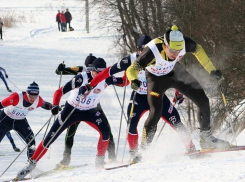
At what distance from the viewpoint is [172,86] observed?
241 inches

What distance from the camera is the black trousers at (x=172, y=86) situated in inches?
235

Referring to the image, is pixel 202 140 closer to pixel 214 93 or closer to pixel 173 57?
pixel 173 57

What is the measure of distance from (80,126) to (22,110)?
183 inches

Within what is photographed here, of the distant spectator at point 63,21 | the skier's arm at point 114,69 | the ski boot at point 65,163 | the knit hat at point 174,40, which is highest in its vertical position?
the distant spectator at point 63,21

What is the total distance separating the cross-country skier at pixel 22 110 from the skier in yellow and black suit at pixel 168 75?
96.9 inches

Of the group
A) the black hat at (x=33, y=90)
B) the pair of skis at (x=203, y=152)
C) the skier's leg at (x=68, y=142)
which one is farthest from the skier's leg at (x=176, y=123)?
the black hat at (x=33, y=90)

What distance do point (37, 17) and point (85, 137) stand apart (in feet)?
→ 115

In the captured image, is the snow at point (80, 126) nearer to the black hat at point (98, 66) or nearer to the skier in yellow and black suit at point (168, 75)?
the skier in yellow and black suit at point (168, 75)

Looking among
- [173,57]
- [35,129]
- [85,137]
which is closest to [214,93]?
[85,137]

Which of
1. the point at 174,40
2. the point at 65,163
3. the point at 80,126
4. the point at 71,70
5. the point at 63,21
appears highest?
the point at 63,21

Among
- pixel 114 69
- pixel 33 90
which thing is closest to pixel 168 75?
pixel 114 69

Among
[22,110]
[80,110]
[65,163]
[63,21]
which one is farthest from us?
[63,21]

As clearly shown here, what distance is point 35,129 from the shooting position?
12.1m

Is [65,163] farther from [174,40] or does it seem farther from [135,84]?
[174,40]
